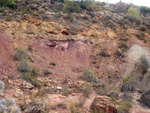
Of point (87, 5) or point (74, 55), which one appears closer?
point (74, 55)

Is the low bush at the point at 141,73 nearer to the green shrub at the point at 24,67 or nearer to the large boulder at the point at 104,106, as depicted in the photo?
the large boulder at the point at 104,106

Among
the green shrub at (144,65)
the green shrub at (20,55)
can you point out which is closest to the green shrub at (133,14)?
the green shrub at (144,65)

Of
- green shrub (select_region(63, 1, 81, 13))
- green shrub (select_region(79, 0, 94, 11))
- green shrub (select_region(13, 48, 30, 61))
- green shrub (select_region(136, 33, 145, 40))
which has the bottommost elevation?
green shrub (select_region(13, 48, 30, 61))

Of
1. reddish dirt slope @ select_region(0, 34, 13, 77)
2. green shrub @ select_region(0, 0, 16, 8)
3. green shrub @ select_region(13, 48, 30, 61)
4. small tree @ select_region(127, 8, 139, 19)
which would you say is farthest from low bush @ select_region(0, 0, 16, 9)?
small tree @ select_region(127, 8, 139, 19)

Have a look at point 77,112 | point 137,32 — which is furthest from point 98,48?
point 77,112

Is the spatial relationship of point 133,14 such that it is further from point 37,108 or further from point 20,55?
point 37,108

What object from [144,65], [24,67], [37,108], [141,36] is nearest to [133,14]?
[141,36]

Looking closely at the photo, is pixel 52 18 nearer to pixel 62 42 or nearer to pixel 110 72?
pixel 62 42

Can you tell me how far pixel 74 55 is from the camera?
14812 mm

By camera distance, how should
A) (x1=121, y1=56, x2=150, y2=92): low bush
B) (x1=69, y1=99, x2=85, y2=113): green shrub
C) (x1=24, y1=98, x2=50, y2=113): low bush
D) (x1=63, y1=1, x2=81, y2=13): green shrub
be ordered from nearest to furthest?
(x1=24, y1=98, x2=50, y2=113): low bush, (x1=69, y1=99, x2=85, y2=113): green shrub, (x1=121, y1=56, x2=150, y2=92): low bush, (x1=63, y1=1, x2=81, y2=13): green shrub

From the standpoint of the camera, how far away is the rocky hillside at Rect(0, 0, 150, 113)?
8.09 meters

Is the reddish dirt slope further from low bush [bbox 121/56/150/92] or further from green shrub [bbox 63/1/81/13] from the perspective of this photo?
green shrub [bbox 63/1/81/13]

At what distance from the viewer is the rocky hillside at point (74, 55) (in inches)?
318

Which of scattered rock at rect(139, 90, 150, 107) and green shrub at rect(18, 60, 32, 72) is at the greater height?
green shrub at rect(18, 60, 32, 72)
